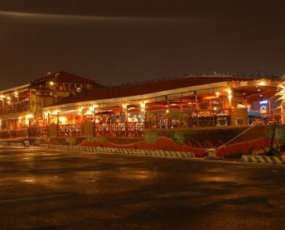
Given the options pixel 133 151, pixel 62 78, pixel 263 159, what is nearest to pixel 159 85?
pixel 133 151

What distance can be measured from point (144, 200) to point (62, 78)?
42866 millimetres

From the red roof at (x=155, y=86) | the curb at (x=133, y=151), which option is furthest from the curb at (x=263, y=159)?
the red roof at (x=155, y=86)

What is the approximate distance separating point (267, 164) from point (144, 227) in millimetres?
12797

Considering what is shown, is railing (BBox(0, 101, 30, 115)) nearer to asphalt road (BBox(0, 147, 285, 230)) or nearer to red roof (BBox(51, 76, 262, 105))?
red roof (BBox(51, 76, 262, 105))

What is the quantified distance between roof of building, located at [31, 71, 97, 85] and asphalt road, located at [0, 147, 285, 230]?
114 ft

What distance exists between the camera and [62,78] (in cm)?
5047

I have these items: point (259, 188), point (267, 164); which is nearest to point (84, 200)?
point (259, 188)

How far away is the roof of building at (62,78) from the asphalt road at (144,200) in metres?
34.6

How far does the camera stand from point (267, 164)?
18234 millimetres

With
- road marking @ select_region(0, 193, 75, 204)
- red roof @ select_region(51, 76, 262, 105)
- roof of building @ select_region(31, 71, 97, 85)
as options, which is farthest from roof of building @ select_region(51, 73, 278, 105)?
road marking @ select_region(0, 193, 75, 204)

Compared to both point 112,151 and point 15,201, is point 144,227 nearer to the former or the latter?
point 15,201

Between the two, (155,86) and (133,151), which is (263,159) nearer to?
(133,151)

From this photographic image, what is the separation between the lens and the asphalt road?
719 centimetres

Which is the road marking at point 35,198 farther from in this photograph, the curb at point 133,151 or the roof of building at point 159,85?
the roof of building at point 159,85
